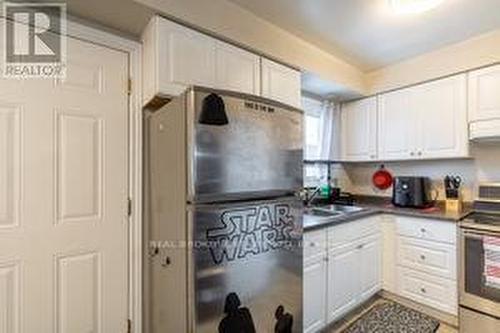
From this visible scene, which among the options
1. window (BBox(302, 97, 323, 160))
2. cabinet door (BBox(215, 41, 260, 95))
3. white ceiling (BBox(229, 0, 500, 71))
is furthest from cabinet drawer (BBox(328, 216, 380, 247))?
white ceiling (BBox(229, 0, 500, 71))

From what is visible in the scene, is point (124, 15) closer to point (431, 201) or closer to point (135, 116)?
point (135, 116)

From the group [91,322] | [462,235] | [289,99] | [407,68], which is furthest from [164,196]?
[407,68]

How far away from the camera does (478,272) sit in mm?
2068

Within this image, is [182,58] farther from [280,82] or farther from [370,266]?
Result: [370,266]

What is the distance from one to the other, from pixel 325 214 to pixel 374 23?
4.93ft

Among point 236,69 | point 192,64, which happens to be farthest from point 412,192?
point 192,64

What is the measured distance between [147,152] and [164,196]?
50 centimetres

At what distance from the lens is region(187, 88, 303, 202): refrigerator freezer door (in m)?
1.12

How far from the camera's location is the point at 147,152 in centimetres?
181

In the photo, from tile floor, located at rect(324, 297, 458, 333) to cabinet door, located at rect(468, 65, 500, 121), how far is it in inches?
65.5

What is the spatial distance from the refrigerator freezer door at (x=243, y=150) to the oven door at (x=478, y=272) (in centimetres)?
A: 151

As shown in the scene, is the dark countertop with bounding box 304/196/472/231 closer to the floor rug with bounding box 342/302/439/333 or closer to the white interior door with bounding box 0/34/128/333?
the floor rug with bounding box 342/302/439/333

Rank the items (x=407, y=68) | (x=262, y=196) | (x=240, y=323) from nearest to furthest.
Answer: (x=240, y=323), (x=262, y=196), (x=407, y=68)

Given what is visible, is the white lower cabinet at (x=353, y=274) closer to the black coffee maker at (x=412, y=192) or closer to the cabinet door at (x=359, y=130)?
the black coffee maker at (x=412, y=192)
